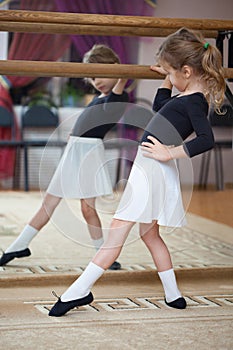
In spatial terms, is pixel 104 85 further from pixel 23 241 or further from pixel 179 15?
pixel 179 15

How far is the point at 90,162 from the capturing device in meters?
2.93

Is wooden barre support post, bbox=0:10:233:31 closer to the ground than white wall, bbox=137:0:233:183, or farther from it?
farther from it

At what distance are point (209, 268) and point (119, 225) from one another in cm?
66

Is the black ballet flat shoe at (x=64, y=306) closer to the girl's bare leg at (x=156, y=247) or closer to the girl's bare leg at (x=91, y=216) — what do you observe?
the girl's bare leg at (x=156, y=247)

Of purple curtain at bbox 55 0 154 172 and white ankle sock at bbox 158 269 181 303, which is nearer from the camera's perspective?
white ankle sock at bbox 158 269 181 303

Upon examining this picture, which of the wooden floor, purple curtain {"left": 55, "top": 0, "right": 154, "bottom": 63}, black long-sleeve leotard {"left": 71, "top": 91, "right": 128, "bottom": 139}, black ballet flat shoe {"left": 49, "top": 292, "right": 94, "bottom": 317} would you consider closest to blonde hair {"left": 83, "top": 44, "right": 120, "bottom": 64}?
black long-sleeve leotard {"left": 71, "top": 91, "right": 128, "bottom": 139}

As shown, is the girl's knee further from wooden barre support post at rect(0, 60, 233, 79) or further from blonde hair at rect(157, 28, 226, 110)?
blonde hair at rect(157, 28, 226, 110)

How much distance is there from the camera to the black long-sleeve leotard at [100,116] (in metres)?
2.89

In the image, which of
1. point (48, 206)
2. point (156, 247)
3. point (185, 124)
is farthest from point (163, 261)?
point (48, 206)

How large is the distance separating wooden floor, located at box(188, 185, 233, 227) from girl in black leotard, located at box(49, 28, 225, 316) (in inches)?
84.1

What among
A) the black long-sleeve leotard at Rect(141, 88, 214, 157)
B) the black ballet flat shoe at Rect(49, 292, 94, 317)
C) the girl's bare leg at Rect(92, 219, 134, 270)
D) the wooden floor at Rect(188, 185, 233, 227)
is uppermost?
the black long-sleeve leotard at Rect(141, 88, 214, 157)

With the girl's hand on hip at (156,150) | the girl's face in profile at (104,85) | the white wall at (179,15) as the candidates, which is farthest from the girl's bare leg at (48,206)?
the white wall at (179,15)

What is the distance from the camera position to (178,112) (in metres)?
2.42

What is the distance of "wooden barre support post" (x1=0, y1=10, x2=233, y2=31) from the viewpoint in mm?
2545
